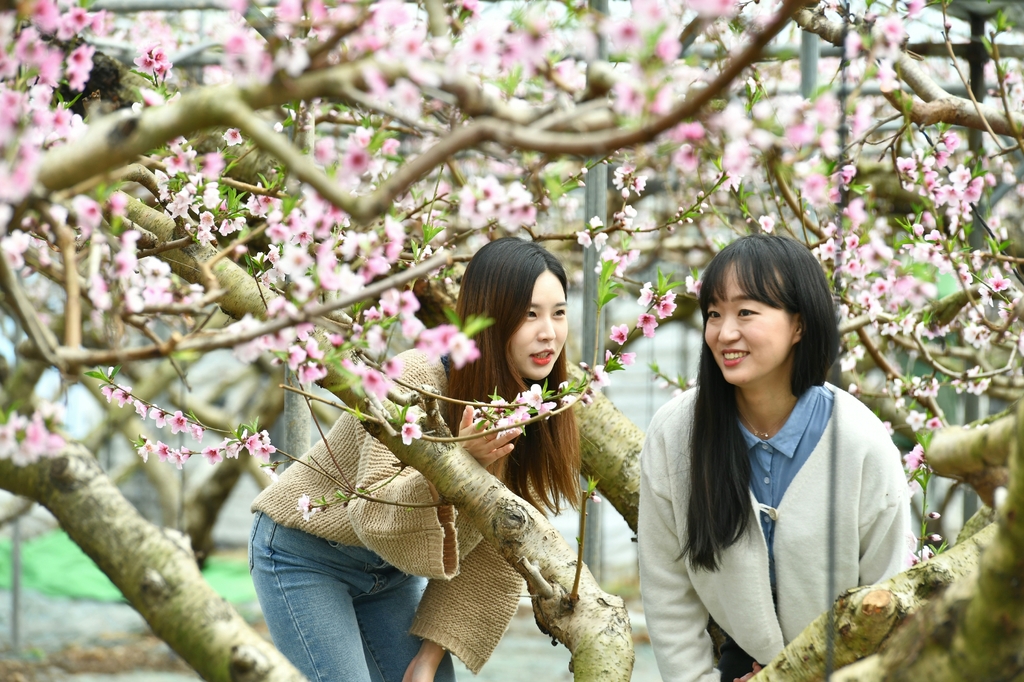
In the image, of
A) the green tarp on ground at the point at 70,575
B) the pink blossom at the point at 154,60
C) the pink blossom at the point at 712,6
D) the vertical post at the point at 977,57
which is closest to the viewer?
the pink blossom at the point at 712,6

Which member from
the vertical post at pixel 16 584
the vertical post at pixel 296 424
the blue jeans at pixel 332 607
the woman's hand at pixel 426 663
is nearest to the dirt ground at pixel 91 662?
the vertical post at pixel 16 584

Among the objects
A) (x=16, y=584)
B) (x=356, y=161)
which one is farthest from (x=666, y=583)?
(x=16, y=584)

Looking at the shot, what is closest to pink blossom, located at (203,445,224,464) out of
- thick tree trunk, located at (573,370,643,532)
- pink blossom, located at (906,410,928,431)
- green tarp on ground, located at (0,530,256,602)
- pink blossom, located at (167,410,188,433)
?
pink blossom, located at (167,410,188,433)

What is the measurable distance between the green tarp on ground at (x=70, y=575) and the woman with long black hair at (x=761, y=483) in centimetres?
469

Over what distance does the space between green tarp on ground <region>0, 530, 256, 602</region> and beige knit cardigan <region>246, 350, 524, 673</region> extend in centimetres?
426

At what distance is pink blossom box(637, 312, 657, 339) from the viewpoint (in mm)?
2033

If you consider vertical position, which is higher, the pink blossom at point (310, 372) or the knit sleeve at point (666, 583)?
the pink blossom at point (310, 372)

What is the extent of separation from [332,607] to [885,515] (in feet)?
3.83

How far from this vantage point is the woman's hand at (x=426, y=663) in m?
2.21

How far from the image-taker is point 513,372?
205 cm

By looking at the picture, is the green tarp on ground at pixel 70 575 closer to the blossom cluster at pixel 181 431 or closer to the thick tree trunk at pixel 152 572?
the blossom cluster at pixel 181 431

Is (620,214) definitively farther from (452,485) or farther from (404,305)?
(404,305)

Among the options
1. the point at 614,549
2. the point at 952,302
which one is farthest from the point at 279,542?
the point at 614,549

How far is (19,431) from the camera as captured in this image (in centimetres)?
111
